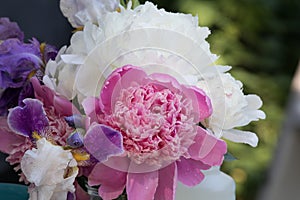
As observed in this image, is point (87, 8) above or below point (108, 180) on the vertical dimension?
above

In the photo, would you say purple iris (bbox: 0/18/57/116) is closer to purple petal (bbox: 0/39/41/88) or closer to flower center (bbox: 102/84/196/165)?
purple petal (bbox: 0/39/41/88)

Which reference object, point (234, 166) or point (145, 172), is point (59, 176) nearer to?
Answer: point (145, 172)

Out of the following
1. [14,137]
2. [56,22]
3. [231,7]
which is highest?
[231,7]

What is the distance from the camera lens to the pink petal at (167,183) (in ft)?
1.96

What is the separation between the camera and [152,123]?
584 millimetres

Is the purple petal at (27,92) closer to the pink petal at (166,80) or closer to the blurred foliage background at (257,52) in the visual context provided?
the pink petal at (166,80)

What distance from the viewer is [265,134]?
7.62ft

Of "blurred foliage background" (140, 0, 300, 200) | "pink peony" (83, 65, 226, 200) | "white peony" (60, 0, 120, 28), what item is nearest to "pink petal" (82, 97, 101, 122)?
"pink peony" (83, 65, 226, 200)

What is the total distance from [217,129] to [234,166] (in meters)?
1.62

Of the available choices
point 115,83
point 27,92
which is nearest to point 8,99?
point 27,92

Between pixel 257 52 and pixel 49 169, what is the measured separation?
1933mm

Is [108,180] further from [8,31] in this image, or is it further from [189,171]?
[8,31]

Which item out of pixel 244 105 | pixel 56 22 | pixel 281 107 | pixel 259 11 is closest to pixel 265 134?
pixel 281 107

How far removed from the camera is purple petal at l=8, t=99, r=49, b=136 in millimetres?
599
